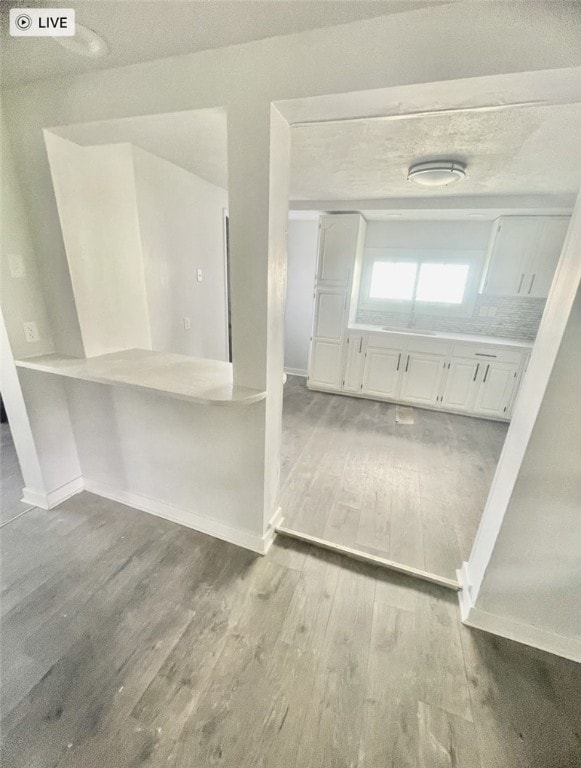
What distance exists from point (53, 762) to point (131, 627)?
16.3 inches

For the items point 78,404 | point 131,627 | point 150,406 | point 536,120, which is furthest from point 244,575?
point 536,120

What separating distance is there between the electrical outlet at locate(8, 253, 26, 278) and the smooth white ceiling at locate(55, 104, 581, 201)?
2.21 ft

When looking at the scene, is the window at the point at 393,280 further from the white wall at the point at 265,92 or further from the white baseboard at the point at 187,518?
the white baseboard at the point at 187,518

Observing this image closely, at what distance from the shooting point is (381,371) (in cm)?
391

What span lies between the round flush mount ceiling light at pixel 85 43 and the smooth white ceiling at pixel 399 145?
0.20 metres

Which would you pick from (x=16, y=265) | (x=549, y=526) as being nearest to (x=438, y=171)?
(x=549, y=526)

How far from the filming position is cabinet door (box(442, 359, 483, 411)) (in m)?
3.51

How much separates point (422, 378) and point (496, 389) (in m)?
0.80

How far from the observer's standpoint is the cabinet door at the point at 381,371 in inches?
151

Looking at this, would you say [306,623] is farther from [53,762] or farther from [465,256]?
[465,256]

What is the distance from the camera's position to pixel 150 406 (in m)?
1.78

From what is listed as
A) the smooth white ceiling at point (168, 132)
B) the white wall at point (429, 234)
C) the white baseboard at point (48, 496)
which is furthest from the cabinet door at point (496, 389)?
the white baseboard at point (48, 496)

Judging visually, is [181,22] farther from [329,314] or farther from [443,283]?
[443,283]

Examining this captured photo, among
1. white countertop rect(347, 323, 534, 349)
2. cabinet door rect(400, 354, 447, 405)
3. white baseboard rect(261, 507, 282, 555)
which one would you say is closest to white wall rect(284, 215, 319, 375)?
white countertop rect(347, 323, 534, 349)
